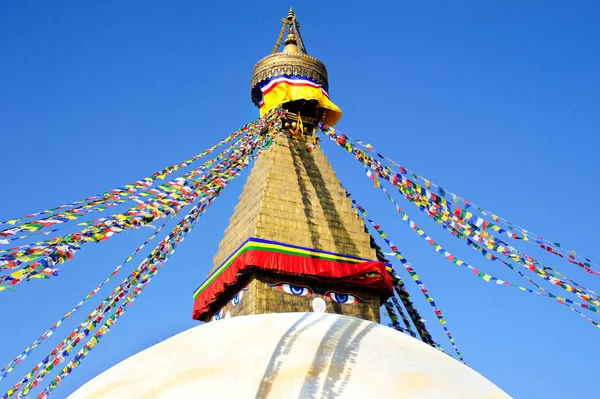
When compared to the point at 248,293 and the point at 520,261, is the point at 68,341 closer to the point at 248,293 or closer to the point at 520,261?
the point at 248,293

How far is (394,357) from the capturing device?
3.88m

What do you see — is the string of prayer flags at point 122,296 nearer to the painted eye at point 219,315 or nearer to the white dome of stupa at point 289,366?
the painted eye at point 219,315

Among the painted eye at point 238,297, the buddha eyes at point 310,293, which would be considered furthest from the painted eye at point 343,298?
the painted eye at point 238,297

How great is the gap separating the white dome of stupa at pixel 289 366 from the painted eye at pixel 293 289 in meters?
4.95

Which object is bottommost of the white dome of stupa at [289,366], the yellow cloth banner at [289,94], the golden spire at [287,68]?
the white dome of stupa at [289,366]

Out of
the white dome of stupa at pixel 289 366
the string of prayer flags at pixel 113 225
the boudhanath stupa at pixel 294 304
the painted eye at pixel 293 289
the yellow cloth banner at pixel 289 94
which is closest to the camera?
the white dome of stupa at pixel 289 366

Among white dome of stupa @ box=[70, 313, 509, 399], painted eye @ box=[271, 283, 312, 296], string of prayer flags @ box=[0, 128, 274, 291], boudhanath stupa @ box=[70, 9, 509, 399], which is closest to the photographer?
white dome of stupa @ box=[70, 313, 509, 399]

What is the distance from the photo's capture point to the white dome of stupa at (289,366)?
3.42 metres

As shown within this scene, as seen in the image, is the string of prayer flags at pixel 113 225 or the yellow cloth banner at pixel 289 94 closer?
the string of prayer flags at pixel 113 225

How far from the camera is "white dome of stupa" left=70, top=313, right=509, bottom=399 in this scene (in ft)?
11.2

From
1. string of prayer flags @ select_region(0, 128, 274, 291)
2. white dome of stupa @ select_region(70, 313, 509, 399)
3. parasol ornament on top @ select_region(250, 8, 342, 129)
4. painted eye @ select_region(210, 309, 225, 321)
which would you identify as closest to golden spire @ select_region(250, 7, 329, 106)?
parasol ornament on top @ select_region(250, 8, 342, 129)

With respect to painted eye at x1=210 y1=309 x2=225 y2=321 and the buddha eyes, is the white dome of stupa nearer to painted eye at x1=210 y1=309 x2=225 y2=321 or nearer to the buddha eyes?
the buddha eyes

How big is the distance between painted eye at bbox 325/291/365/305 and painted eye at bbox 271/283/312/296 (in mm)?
348

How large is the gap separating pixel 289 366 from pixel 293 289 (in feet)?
19.0
